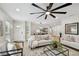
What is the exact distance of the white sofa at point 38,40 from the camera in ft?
7.16

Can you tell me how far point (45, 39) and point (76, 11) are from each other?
2.74ft

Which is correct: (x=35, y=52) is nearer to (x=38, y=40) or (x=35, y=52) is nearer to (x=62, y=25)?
(x=38, y=40)

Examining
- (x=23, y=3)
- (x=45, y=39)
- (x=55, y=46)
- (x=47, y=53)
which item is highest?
(x=23, y=3)

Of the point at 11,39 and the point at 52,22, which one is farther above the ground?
the point at 52,22

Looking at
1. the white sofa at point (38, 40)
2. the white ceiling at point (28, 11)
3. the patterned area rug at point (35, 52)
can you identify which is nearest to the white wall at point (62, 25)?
the white ceiling at point (28, 11)

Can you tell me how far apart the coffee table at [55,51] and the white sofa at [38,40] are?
0.35ft

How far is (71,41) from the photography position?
2123 millimetres

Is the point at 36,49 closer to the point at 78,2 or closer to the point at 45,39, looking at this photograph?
the point at 45,39

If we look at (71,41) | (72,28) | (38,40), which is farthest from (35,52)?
(72,28)

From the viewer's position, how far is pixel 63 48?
216 cm

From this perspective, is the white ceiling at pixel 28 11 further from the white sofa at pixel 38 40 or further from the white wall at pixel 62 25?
the white sofa at pixel 38 40

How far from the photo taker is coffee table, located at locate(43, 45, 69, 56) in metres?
2.17

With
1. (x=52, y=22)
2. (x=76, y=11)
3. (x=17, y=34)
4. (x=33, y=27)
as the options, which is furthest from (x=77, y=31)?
(x=17, y=34)

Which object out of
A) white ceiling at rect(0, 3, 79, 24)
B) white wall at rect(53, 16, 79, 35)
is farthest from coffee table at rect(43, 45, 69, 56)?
white ceiling at rect(0, 3, 79, 24)
